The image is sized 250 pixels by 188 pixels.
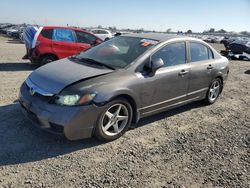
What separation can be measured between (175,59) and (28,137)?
2.97 metres

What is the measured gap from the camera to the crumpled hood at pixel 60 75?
4.04 m

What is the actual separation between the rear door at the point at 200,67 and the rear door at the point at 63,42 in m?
5.44

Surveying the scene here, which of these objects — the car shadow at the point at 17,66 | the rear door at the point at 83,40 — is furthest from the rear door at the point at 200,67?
the car shadow at the point at 17,66

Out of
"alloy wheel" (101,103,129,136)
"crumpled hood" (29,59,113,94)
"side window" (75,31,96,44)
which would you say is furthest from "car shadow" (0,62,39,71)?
"alloy wheel" (101,103,129,136)

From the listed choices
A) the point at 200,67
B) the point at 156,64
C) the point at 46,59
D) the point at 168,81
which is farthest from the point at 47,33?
the point at 156,64

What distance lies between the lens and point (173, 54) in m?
5.31

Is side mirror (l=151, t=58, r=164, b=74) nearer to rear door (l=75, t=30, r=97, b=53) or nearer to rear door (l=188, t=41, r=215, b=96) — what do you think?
rear door (l=188, t=41, r=215, b=96)

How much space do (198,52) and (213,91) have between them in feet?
3.90

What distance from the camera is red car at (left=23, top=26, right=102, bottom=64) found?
9.52m

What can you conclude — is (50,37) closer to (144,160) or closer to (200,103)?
(200,103)

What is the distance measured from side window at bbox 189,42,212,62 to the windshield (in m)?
1.11

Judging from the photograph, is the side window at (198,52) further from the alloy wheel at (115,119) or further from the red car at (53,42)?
the red car at (53,42)

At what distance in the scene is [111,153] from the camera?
4.04 meters

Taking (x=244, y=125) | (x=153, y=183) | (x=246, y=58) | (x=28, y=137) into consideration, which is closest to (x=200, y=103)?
(x=244, y=125)
